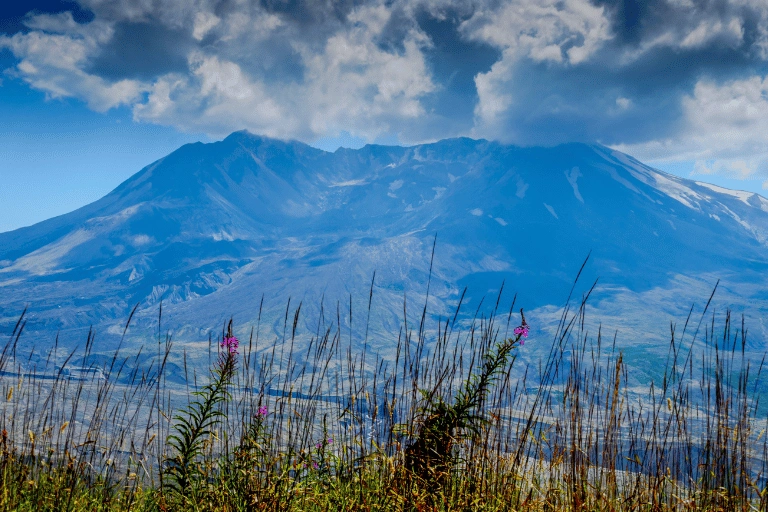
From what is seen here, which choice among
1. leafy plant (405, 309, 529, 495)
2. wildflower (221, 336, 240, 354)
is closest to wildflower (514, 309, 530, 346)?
leafy plant (405, 309, 529, 495)

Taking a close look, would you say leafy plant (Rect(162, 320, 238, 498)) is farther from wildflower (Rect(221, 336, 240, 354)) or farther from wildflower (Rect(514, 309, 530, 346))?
wildflower (Rect(514, 309, 530, 346))

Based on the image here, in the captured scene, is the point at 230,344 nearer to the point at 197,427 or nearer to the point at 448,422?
the point at 197,427

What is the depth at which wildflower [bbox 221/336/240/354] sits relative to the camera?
359cm

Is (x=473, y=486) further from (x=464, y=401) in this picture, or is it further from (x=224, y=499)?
(x=224, y=499)

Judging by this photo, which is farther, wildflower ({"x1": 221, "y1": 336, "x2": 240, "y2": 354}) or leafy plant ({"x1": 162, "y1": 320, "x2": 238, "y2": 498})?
wildflower ({"x1": 221, "y1": 336, "x2": 240, "y2": 354})

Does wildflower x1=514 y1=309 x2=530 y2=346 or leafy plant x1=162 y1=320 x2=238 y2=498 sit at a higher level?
wildflower x1=514 y1=309 x2=530 y2=346

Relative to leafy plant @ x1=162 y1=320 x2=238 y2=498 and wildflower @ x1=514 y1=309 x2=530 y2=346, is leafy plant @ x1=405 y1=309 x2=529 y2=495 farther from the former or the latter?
leafy plant @ x1=162 y1=320 x2=238 y2=498

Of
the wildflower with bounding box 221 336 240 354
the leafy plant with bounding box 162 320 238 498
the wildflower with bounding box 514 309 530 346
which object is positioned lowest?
the leafy plant with bounding box 162 320 238 498

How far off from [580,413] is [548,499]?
0.69 metres

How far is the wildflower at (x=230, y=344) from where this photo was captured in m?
3.59

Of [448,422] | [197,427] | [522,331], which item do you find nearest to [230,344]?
[197,427]

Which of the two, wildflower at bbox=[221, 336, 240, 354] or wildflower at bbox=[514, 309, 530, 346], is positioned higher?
wildflower at bbox=[514, 309, 530, 346]

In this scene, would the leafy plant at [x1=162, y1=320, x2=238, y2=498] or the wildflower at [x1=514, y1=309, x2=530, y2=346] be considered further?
the wildflower at [x1=514, y1=309, x2=530, y2=346]

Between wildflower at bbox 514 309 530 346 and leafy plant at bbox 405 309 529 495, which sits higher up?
wildflower at bbox 514 309 530 346
